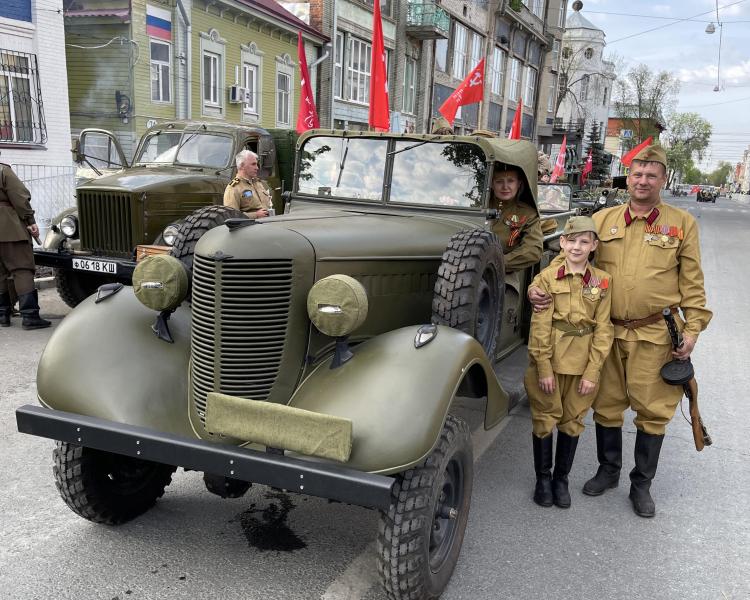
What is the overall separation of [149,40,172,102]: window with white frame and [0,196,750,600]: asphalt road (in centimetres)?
1195

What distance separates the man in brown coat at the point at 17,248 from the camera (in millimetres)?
6613

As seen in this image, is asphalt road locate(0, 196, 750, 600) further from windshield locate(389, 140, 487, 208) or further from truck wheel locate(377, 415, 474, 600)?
windshield locate(389, 140, 487, 208)

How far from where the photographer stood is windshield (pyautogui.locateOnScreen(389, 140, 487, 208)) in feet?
13.8

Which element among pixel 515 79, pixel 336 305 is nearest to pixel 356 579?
pixel 336 305

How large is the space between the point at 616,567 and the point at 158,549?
2.12 meters

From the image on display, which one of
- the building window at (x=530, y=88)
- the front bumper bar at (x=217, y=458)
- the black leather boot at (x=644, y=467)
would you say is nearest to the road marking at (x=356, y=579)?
the front bumper bar at (x=217, y=458)

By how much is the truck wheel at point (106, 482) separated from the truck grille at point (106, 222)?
420cm

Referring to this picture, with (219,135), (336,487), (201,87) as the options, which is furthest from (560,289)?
(201,87)

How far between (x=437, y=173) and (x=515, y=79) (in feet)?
113

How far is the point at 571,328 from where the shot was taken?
3.47m

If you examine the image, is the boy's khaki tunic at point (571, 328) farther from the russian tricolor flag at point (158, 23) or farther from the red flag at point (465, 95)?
the russian tricolor flag at point (158, 23)

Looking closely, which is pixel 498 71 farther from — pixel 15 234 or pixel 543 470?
pixel 543 470

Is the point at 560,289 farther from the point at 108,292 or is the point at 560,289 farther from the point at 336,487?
the point at 108,292

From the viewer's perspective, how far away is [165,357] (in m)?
3.02
